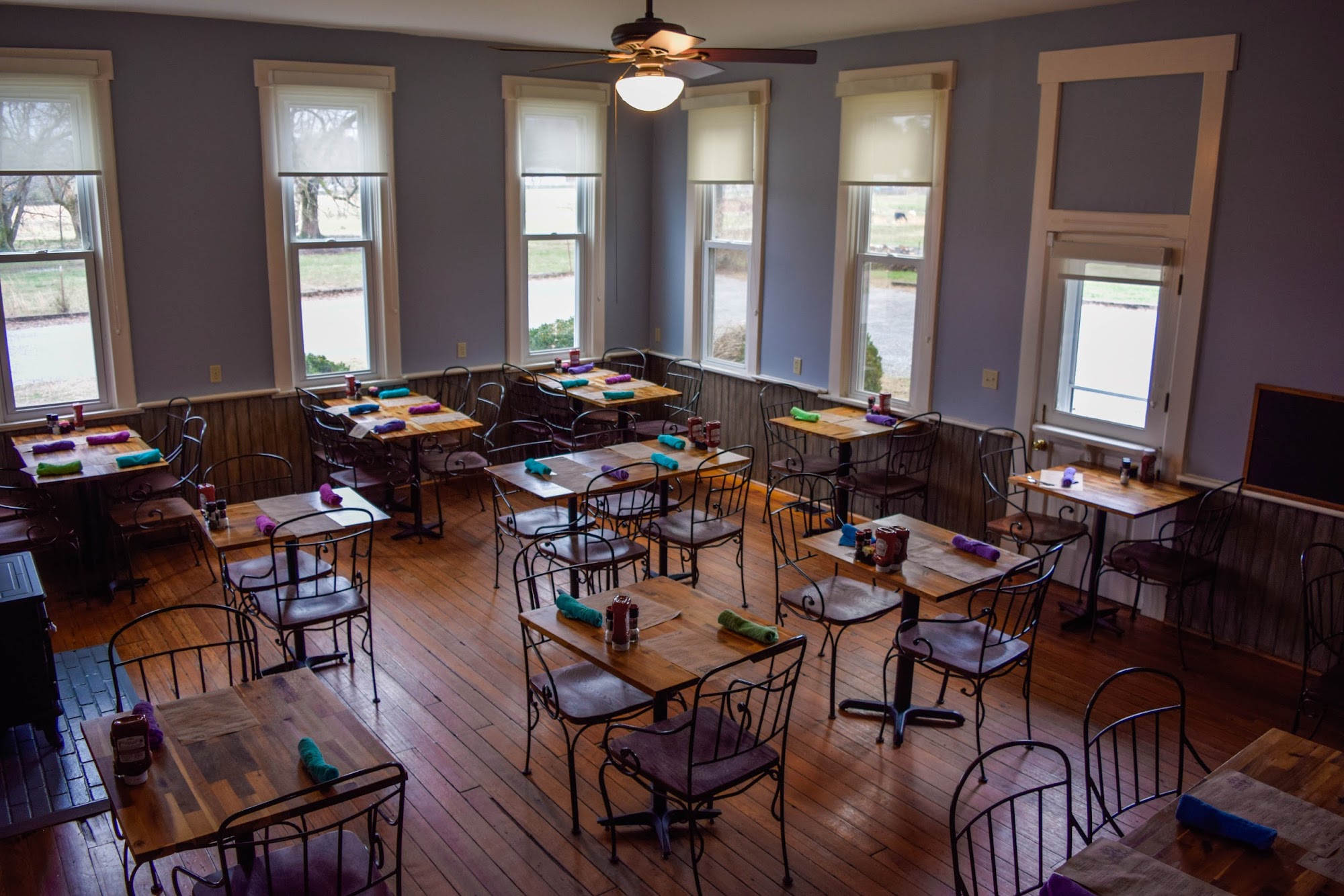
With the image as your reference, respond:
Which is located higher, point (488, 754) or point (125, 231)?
point (125, 231)

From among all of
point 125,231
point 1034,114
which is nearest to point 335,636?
point 125,231

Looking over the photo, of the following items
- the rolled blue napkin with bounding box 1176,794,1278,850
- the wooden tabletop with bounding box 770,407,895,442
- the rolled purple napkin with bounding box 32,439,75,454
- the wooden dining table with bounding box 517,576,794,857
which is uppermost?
the wooden tabletop with bounding box 770,407,895,442

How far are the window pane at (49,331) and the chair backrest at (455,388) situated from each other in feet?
7.67

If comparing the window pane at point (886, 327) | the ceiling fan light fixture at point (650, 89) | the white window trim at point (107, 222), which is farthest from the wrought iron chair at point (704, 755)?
the white window trim at point (107, 222)

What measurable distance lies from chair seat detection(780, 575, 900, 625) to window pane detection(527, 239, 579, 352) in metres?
4.35

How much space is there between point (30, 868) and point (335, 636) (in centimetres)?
169

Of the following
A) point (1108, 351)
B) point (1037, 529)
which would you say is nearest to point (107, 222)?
point (1037, 529)

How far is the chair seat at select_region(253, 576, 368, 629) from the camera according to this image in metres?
4.62

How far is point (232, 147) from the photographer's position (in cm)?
699

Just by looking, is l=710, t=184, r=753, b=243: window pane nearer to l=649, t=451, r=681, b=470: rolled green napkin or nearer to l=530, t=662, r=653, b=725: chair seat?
l=649, t=451, r=681, b=470: rolled green napkin

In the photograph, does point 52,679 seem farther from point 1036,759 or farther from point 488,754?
point 1036,759

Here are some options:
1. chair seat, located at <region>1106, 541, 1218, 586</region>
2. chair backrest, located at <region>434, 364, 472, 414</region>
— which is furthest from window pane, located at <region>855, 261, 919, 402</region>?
chair backrest, located at <region>434, 364, 472, 414</region>

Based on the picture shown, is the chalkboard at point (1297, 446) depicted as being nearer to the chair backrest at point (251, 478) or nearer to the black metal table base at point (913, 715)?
the black metal table base at point (913, 715)

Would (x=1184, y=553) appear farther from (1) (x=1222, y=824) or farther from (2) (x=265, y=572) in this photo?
(2) (x=265, y=572)
